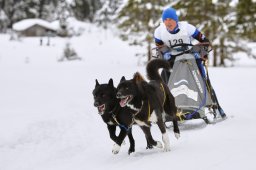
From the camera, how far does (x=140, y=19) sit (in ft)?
117

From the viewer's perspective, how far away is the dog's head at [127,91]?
5305mm

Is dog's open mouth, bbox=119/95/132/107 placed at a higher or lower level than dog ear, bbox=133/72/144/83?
lower

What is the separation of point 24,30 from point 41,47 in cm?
1710

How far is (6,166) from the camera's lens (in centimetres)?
624

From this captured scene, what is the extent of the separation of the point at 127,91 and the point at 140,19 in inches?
1206

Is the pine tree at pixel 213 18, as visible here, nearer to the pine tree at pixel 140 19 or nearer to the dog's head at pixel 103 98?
the pine tree at pixel 140 19

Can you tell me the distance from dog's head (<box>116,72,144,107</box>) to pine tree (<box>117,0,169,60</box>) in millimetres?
27866

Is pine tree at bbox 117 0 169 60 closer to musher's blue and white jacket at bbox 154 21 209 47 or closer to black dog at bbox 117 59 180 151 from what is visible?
musher's blue and white jacket at bbox 154 21 209 47

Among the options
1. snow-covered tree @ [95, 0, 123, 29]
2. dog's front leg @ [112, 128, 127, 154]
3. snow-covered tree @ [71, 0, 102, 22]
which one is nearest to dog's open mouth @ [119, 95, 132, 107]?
dog's front leg @ [112, 128, 127, 154]

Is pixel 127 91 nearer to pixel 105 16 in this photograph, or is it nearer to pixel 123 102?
pixel 123 102

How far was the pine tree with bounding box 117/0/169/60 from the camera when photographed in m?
33.8

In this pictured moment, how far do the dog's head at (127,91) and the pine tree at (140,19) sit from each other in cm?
2787

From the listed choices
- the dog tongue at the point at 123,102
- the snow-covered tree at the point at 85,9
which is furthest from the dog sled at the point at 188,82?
the snow-covered tree at the point at 85,9

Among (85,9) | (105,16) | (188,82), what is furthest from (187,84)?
(85,9)
